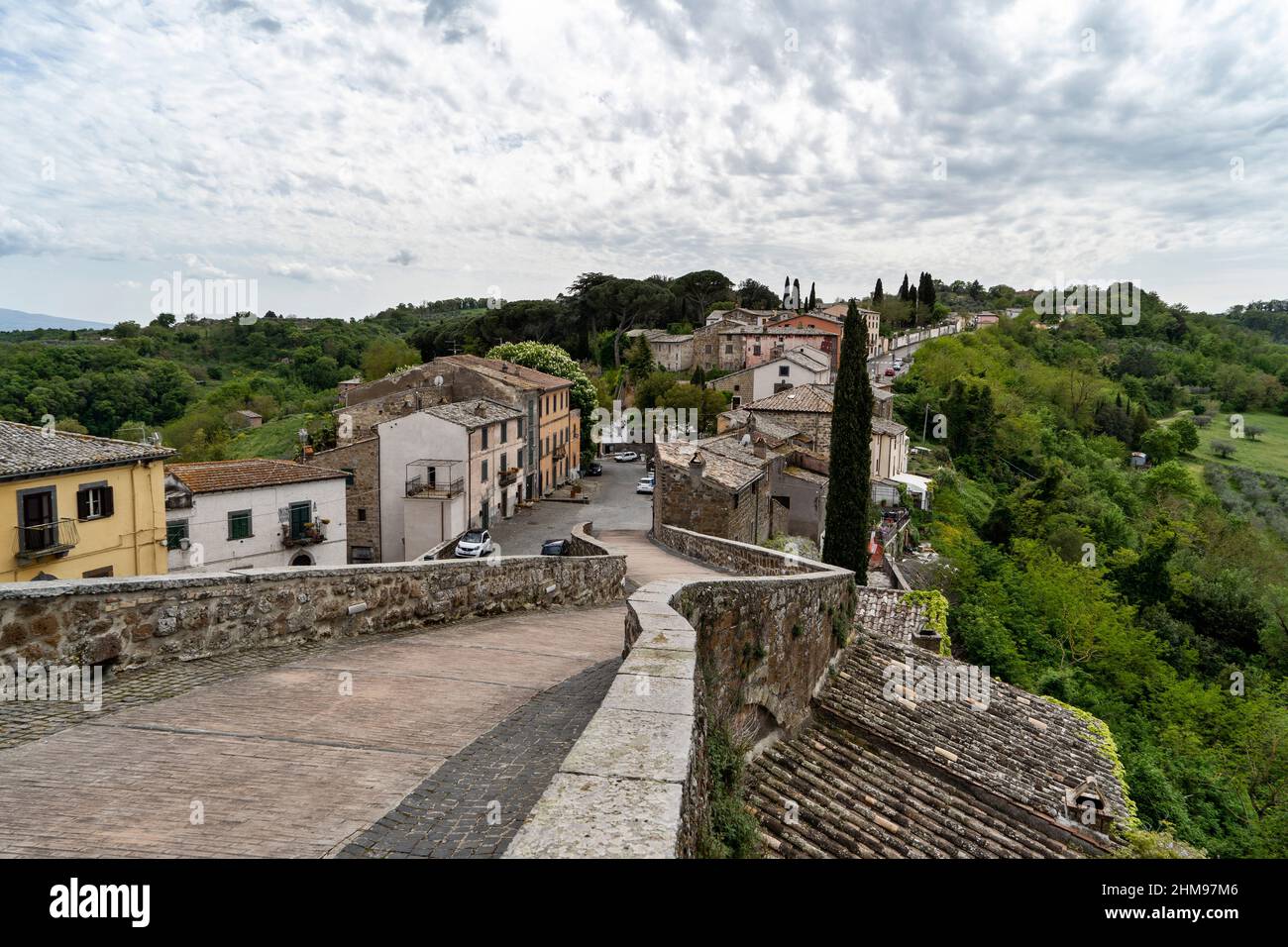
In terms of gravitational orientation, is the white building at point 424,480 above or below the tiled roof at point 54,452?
below

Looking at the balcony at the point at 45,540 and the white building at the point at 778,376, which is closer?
the balcony at the point at 45,540

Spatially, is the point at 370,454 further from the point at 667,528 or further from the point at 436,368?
the point at 667,528

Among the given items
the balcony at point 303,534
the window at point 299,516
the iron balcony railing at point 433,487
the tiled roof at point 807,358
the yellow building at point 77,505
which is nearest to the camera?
the yellow building at point 77,505

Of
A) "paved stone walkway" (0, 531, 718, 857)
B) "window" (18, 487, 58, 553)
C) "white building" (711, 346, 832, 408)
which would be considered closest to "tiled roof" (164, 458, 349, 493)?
"window" (18, 487, 58, 553)

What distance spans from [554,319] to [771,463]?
5852 centimetres

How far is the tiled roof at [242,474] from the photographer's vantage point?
1029 inches

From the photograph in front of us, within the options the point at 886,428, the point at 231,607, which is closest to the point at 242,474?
the point at 231,607

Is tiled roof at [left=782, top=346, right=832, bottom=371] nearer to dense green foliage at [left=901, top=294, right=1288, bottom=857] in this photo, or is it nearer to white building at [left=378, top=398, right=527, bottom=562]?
dense green foliage at [left=901, top=294, right=1288, bottom=857]

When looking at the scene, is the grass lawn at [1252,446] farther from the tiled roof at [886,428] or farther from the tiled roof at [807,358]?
the tiled roof at [886,428]

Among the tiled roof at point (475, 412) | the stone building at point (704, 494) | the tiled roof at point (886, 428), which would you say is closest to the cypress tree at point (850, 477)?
the stone building at point (704, 494)

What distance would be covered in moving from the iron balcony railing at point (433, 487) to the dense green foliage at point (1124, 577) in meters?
21.1

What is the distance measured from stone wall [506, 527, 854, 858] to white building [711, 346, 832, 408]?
4971 cm

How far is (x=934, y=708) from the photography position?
10172 millimetres

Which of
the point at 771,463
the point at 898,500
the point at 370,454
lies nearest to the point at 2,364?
the point at 370,454
